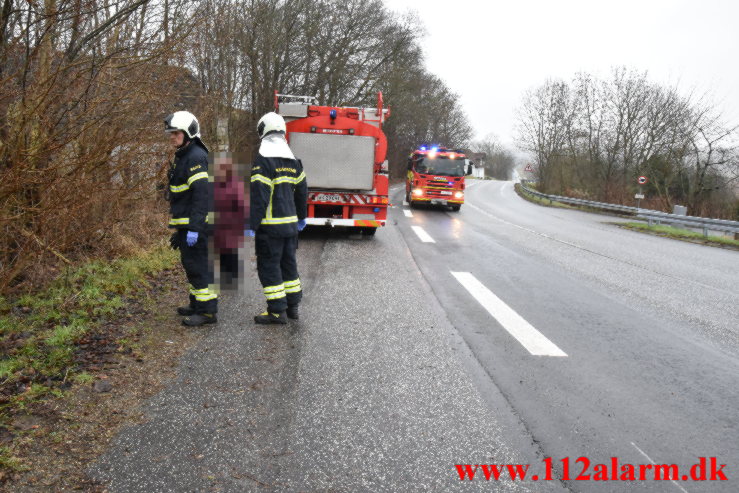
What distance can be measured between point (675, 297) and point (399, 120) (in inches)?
1519

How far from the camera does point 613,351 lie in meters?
4.77

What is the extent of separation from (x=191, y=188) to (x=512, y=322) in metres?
3.63

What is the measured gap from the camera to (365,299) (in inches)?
246

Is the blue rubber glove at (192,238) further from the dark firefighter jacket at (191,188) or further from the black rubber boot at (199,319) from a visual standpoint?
the black rubber boot at (199,319)

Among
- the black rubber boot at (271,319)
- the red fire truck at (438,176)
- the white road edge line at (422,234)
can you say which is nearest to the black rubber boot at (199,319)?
the black rubber boot at (271,319)

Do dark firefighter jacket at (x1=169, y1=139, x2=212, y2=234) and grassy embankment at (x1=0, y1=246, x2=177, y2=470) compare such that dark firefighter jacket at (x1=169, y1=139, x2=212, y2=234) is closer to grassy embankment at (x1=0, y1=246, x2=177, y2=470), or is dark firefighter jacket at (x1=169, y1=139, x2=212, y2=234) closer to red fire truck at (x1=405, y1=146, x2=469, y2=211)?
grassy embankment at (x1=0, y1=246, x2=177, y2=470)

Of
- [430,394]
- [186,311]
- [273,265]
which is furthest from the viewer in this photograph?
[186,311]

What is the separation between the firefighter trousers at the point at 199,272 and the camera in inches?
192

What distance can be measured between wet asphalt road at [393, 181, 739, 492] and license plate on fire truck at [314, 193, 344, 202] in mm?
2007

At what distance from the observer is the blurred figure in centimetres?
488

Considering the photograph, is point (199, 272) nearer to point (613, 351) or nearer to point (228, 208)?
point (228, 208)

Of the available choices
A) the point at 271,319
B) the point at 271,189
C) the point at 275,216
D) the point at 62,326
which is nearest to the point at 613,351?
the point at 271,319

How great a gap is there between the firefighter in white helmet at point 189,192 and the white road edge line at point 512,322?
126 inches

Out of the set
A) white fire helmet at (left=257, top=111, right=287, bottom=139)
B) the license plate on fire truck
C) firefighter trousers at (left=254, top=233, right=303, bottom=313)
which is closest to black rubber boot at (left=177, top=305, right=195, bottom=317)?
firefighter trousers at (left=254, top=233, right=303, bottom=313)
